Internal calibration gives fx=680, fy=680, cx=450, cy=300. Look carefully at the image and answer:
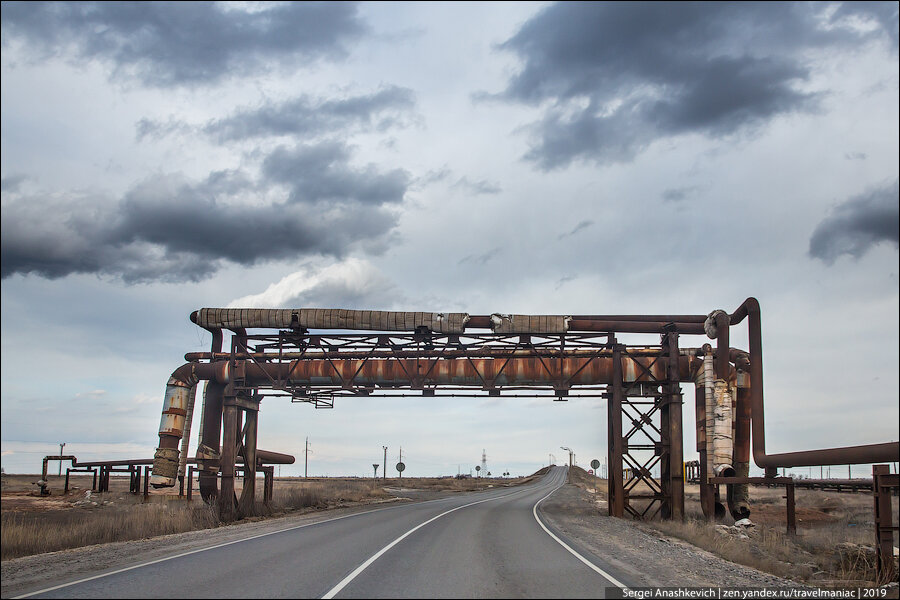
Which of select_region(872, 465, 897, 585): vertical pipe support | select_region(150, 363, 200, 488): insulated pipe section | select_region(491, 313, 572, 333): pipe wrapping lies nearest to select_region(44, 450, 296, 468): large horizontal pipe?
select_region(150, 363, 200, 488): insulated pipe section

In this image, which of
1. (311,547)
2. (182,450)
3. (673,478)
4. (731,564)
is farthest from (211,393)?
(731,564)

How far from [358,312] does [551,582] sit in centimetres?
2058

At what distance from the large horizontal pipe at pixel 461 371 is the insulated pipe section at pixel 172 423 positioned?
0.69 meters

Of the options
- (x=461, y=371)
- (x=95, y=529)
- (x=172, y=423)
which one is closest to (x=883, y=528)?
(x=461, y=371)

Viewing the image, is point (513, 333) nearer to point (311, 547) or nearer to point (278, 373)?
point (278, 373)

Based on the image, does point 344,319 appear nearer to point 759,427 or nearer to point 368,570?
point 759,427

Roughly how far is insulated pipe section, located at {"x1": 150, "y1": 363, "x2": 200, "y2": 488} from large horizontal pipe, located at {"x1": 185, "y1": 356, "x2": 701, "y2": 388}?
2.27 feet

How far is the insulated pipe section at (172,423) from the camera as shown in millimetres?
30234

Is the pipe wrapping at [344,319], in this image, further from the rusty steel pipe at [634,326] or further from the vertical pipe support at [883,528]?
the vertical pipe support at [883,528]

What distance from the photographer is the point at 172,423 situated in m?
31.0

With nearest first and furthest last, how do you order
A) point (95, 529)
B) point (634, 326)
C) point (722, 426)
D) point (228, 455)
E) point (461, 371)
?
point (95, 529)
point (722, 426)
point (634, 326)
point (461, 371)
point (228, 455)

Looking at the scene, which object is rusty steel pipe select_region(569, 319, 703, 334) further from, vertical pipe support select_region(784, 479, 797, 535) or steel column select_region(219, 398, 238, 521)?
steel column select_region(219, 398, 238, 521)

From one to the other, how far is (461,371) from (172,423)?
1341 centimetres

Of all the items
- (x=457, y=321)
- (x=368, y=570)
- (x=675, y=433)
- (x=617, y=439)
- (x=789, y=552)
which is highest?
(x=457, y=321)
